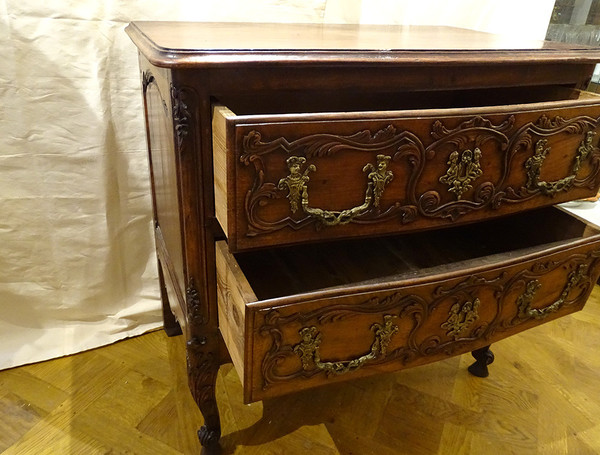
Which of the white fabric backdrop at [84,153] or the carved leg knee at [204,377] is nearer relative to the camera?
the carved leg knee at [204,377]

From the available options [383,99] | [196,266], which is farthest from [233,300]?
[383,99]

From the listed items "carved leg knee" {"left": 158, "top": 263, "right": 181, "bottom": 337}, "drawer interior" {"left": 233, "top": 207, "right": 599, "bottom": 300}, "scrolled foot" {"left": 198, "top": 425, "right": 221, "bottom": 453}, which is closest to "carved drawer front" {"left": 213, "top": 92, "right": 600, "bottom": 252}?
"drawer interior" {"left": 233, "top": 207, "right": 599, "bottom": 300}

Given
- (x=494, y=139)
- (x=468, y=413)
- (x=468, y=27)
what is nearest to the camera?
(x=494, y=139)

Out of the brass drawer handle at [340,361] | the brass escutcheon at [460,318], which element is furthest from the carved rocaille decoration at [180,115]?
the brass escutcheon at [460,318]

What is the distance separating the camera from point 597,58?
0.75m

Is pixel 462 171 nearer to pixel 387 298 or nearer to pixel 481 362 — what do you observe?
pixel 387 298

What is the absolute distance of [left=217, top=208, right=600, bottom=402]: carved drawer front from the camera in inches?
23.8

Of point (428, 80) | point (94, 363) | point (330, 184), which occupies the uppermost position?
point (428, 80)

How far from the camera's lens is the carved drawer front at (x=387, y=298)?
604 millimetres

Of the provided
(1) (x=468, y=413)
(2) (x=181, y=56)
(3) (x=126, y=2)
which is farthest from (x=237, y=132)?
(1) (x=468, y=413)

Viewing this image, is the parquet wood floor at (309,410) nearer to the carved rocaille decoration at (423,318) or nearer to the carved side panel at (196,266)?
the carved side panel at (196,266)

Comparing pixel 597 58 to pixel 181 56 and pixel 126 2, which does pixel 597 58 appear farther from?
pixel 126 2

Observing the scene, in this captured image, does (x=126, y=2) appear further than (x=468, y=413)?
No

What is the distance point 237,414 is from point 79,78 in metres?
0.72
